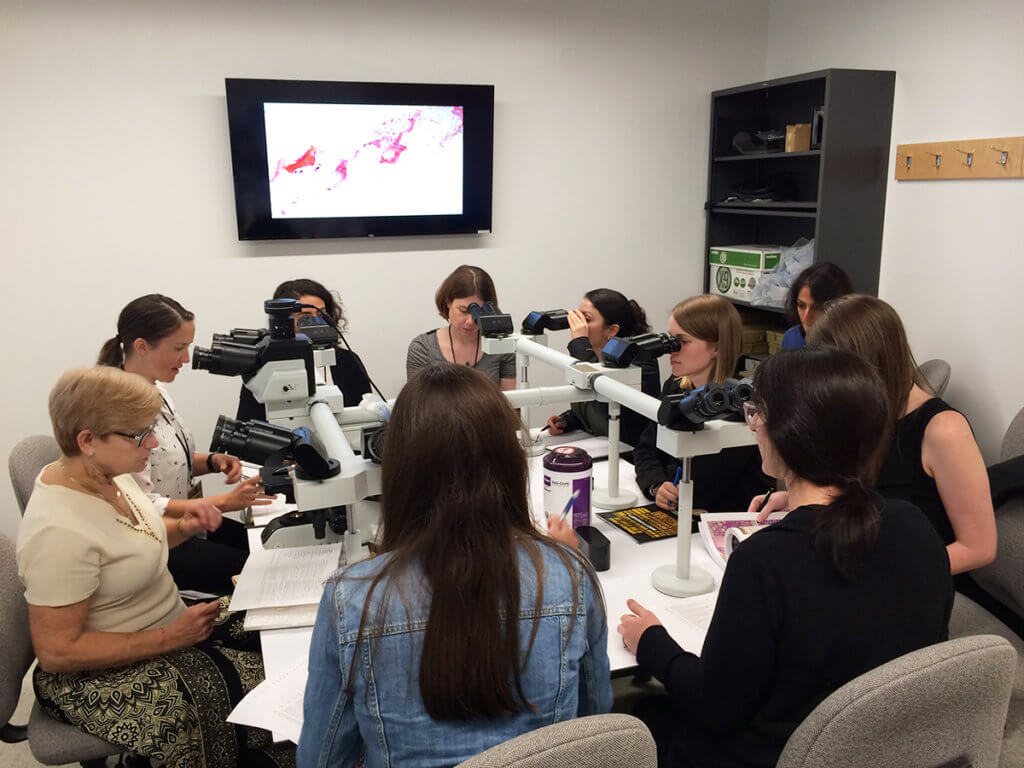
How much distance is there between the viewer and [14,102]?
3.17m

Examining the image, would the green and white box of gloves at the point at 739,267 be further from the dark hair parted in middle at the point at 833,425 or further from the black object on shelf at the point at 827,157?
the dark hair parted in middle at the point at 833,425

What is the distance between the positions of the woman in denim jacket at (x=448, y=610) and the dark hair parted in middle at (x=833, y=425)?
37cm

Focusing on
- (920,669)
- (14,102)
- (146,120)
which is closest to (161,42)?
(146,120)

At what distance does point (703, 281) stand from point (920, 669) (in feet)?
11.5

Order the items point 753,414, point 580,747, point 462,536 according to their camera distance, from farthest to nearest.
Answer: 1. point 753,414
2. point 462,536
3. point 580,747

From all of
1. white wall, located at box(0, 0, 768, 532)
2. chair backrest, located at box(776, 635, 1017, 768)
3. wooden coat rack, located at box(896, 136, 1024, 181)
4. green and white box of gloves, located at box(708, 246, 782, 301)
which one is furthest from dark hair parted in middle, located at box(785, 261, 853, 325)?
chair backrest, located at box(776, 635, 1017, 768)

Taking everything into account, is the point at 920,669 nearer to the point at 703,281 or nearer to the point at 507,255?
the point at 507,255

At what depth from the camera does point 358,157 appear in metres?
3.60

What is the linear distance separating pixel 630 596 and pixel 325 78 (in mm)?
2800

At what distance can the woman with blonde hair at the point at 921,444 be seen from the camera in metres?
1.73

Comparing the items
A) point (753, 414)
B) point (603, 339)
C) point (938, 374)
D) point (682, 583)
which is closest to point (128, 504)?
point (682, 583)

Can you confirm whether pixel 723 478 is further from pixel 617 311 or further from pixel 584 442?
pixel 617 311

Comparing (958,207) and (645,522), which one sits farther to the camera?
(958,207)

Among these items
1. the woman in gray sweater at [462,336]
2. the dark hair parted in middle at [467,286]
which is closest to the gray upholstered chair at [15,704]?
the woman in gray sweater at [462,336]
